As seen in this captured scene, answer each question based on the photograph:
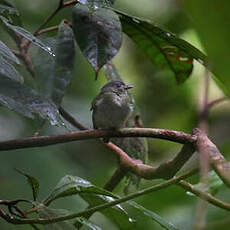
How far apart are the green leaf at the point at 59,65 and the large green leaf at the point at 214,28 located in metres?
1.48

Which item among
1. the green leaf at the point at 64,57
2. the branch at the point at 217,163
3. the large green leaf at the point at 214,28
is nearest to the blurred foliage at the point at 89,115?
the green leaf at the point at 64,57

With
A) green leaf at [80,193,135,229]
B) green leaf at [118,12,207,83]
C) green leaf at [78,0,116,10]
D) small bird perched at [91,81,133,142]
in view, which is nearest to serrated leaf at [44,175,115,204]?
green leaf at [80,193,135,229]

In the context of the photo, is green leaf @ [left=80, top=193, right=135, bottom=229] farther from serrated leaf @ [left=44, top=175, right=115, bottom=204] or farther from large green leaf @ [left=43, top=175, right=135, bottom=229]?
serrated leaf @ [left=44, top=175, right=115, bottom=204]

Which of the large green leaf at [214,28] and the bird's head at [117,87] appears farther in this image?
the bird's head at [117,87]

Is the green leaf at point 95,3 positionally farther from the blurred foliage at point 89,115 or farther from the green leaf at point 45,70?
the blurred foliage at point 89,115

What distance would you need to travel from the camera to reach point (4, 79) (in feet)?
4.64

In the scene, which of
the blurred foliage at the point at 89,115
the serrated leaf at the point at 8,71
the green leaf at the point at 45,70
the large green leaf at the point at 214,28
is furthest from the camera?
the blurred foliage at the point at 89,115

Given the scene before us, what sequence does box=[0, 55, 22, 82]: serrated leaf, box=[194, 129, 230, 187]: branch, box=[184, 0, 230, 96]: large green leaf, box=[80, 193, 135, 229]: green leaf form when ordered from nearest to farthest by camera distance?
1. box=[184, 0, 230, 96]: large green leaf
2. box=[194, 129, 230, 187]: branch
3. box=[0, 55, 22, 82]: serrated leaf
4. box=[80, 193, 135, 229]: green leaf

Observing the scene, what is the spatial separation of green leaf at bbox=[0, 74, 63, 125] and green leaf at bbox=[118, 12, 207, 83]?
665mm

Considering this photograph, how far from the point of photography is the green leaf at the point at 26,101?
4.46 feet

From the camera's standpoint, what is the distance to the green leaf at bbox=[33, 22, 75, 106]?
1.92 metres

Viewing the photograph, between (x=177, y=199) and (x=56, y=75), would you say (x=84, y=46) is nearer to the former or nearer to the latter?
(x=56, y=75)

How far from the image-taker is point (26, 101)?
1.41 metres

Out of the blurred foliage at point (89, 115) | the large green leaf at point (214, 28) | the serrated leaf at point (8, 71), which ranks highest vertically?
the large green leaf at point (214, 28)
